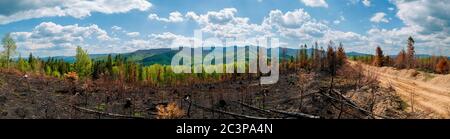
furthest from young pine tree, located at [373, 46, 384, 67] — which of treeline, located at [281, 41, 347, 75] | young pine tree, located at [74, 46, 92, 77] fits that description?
young pine tree, located at [74, 46, 92, 77]

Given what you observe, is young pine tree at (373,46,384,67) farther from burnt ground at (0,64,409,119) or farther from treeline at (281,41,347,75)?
burnt ground at (0,64,409,119)

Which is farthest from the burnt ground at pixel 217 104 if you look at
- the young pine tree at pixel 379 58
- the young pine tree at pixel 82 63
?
the young pine tree at pixel 379 58

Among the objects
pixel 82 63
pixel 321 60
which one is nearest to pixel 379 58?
pixel 321 60

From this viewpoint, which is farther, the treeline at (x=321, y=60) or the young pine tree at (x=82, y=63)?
the young pine tree at (x=82, y=63)

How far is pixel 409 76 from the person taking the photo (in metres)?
67.8


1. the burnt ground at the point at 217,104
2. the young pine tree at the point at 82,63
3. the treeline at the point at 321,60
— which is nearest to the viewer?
the burnt ground at the point at 217,104

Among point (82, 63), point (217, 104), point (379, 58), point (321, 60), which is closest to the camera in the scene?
point (217, 104)

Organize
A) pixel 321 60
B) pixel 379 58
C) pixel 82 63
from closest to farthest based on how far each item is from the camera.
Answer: pixel 321 60 → pixel 82 63 → pixel 379 58

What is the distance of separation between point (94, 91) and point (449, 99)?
102 ft

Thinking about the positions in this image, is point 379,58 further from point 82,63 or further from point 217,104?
point 217,104

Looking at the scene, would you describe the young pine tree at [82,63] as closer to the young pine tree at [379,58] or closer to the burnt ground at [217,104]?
the burnt ground at [217,104]

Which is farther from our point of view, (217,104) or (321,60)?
(321,60)
